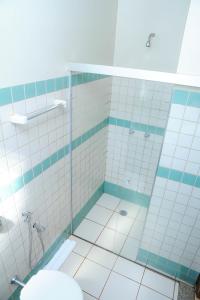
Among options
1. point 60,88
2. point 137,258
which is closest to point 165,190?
point 137,258

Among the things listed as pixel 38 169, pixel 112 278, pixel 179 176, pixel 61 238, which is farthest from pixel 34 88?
pixel 112 278

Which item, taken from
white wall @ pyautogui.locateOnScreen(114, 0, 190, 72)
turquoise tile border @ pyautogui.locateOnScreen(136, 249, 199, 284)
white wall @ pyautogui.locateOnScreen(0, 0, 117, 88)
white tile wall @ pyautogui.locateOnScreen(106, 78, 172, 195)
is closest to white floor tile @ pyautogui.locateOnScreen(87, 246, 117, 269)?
turquoise tile border @ pyautogui.locateOnScreen(136, 249, 199, 284)

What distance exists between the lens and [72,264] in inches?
81.6

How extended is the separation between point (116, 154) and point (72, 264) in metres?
1.28

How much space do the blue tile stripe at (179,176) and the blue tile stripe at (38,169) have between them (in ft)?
2.55

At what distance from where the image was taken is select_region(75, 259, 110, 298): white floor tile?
1.89 metres

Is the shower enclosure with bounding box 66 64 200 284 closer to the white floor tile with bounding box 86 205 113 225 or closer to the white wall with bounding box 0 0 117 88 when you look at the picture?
the white floor tile with bounding box 86 205 113 225

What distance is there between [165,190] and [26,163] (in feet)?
3.44

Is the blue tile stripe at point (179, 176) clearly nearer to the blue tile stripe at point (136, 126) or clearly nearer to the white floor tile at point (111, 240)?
the blue tile stripe at point (136, 126)

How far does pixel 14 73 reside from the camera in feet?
3.92

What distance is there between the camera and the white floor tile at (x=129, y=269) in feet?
6.62

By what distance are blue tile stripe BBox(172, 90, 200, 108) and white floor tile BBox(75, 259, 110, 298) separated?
1605 millimetres

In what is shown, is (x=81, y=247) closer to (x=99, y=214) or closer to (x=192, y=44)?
(x=99, y=214)

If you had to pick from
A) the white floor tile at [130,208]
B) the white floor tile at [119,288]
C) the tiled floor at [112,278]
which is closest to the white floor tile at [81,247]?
the tiled floor at [112,278]
